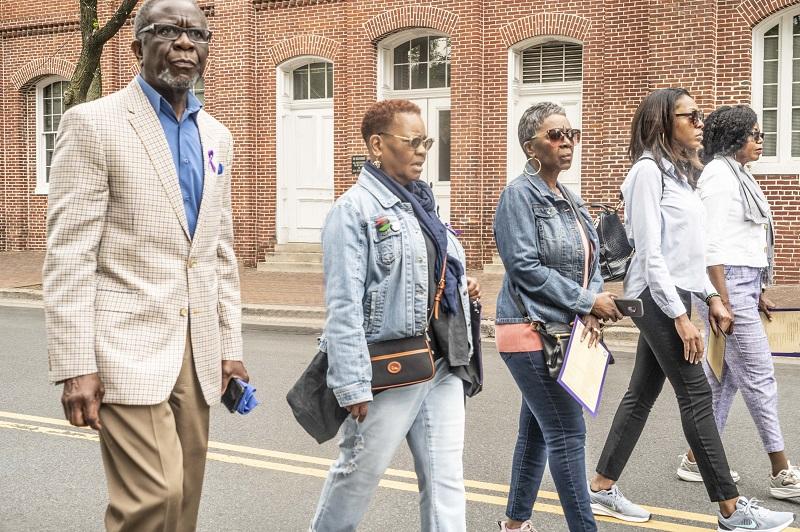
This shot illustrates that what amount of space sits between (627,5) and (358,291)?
13204 mm

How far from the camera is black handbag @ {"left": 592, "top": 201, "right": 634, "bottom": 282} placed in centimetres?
452

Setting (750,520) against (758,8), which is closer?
(750,520)

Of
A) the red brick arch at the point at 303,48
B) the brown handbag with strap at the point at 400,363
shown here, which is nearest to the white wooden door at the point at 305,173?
the red brick arch at the point at 303,48

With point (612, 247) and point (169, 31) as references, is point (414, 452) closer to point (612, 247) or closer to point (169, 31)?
point (612, 247)

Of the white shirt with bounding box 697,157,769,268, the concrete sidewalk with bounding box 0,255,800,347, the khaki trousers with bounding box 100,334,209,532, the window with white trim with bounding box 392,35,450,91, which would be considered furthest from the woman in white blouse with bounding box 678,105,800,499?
the window with white trim with bounding box 392,35,450,91

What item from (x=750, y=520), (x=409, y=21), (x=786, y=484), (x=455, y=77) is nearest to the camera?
(x=750, y=520)

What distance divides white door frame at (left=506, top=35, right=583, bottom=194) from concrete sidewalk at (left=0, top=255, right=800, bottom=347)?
210cm

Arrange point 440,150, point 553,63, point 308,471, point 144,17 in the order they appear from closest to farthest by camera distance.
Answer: point 144,17 → point 308,471 → point 553,63 → point 440,150

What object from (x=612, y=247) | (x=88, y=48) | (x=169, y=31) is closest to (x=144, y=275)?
(x=169, y=31)

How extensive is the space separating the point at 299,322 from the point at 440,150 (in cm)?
607

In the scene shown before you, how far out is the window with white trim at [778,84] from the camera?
1452 cm

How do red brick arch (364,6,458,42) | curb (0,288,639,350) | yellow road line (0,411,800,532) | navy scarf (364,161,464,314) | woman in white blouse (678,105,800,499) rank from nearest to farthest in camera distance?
navy scarf (364,161,464,314) < yellow road line (0,411,800,532) < woman in white blouse (678,105,800,499) < curb (0,288,639,350) < red brick arch (364,6,458,42)

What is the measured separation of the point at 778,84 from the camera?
48.0ft

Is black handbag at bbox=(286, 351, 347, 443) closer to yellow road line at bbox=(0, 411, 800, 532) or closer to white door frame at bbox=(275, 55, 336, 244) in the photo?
yellow road line at bbox=(0, 411, 800, 532)
